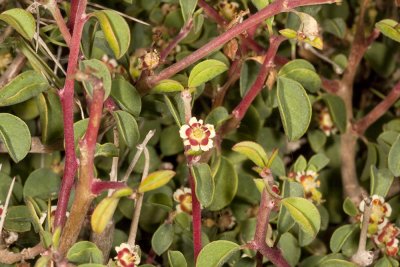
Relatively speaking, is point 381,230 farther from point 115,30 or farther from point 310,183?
point 115,30

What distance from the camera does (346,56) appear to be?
151 cm

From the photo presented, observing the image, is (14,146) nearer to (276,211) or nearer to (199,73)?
(199,73)

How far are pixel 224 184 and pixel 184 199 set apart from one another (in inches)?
2.8

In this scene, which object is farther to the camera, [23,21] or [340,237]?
[340,237]

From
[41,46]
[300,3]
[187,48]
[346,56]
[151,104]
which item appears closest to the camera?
[300,3]

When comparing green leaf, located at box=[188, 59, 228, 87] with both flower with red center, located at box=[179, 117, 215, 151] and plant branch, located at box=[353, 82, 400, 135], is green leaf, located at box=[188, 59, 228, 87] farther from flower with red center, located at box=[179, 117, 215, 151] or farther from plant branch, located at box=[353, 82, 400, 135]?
plant branch, located at box=[353, 82, 400, 135]

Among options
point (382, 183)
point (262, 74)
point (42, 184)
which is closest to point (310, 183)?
point (382, 183)

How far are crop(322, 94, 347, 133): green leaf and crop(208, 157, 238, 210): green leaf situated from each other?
268mm

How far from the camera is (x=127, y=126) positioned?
998mm

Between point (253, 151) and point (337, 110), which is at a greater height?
point (253, 151)

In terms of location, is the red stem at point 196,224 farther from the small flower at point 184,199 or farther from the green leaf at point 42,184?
the green leaf at point 42,184

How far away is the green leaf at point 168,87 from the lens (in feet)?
3.41

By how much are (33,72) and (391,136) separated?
0.65m

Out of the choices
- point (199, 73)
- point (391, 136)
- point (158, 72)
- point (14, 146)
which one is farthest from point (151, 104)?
point (391, 136)
